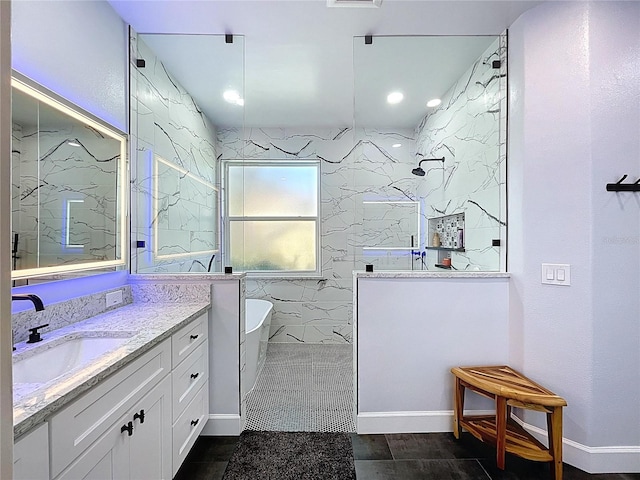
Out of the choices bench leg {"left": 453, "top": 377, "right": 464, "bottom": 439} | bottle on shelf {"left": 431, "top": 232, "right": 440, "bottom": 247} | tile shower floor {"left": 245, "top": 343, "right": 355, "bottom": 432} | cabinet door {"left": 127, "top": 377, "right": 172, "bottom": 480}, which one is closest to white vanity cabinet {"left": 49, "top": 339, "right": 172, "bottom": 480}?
cabinet door {"left": 127, "top": 377, "right": 172, "bottom": 480}

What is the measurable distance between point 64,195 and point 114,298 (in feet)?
2.20

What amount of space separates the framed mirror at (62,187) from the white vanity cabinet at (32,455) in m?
0.81

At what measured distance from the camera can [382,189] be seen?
10.6 ft

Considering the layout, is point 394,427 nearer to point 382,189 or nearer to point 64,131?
point 382,189

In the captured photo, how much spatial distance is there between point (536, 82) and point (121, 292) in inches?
113

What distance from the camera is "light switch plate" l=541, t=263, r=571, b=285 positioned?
6.46 feet

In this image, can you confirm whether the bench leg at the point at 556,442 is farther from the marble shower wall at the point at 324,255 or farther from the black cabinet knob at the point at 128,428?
the marble shower wall at the point at 324,255

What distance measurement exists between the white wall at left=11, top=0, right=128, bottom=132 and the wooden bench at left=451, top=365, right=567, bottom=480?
2705mm

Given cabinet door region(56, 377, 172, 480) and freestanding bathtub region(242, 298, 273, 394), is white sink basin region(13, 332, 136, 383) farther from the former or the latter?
freestanding bathtub region(242, 298, 273, 394)

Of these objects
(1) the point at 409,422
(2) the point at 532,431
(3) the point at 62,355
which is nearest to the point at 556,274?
(2) the point at 532,431

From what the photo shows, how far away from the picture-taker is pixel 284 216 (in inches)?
168

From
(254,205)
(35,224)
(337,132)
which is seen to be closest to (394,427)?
(35,224)

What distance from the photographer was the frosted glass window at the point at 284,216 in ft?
13.7

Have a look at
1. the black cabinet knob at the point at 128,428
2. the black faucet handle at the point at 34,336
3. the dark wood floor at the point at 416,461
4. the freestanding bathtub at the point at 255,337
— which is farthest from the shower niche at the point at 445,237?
the black faucet handle at the point at 34,336
